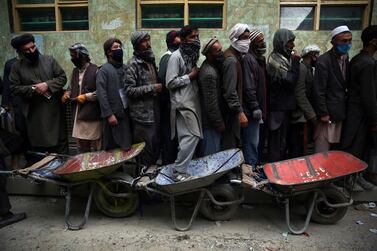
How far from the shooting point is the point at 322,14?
266 inches

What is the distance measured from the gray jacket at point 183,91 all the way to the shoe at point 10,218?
227 cm

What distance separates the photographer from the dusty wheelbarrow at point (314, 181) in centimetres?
333

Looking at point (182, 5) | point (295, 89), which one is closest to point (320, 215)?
point (295, 89)

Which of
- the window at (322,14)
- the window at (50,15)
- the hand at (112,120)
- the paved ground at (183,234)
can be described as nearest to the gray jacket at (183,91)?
the hand at (112,120)

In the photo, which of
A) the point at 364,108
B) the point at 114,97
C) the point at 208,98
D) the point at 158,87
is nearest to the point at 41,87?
the point at 114,97

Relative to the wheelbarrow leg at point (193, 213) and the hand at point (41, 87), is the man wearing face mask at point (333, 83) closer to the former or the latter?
the wheelbarrow leg at point (193, 213)

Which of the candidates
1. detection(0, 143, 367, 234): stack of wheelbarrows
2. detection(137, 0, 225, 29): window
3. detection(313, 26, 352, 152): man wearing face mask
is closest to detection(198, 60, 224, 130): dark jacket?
detection(0, 143, 367, 234): stack of wheelbarrows

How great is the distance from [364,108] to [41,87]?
410cm

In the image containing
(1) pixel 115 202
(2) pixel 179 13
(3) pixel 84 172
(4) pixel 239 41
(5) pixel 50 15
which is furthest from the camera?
(5) pixel 50 15

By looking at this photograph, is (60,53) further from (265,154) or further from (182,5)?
(265,154)

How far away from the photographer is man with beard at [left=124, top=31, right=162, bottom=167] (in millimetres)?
3771

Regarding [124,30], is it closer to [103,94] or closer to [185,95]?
[103,94]

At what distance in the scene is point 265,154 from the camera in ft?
15.9

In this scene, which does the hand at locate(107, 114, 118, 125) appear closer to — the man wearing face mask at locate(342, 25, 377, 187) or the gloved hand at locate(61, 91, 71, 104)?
the gloved hand at locate(61, 91, 71, 104)
